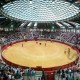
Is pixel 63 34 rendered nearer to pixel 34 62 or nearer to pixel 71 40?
pixel 71 40

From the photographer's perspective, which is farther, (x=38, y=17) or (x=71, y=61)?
(x=38, y=17)

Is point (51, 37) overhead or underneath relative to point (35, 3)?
underneath

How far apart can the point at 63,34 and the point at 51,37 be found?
2.83 m

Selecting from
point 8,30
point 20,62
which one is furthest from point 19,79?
point 8,30

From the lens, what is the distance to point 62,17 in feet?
101

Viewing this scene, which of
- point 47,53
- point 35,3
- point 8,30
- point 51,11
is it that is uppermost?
point 35,3

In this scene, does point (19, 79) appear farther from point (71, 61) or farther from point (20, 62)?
point (71, 61)

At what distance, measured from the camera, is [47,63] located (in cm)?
2739

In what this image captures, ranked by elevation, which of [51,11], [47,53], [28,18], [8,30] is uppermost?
[51,11]

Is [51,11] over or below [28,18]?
over

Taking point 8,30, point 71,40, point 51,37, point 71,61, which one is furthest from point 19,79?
point 8,30

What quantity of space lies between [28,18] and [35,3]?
19.6ft

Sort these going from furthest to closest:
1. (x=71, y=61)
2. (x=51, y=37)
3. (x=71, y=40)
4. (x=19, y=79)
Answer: (x=51, y=37) < (x=71, y=40) < (x=71, y=61) < (x=19, y=79)

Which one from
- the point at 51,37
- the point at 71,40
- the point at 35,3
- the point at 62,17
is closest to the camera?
the point at 35,3
